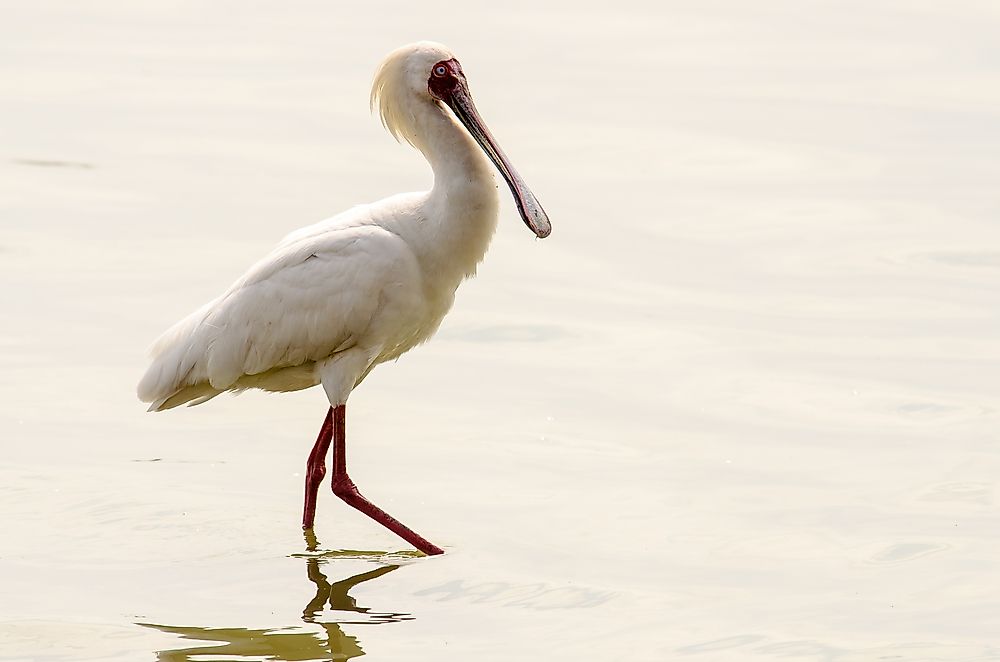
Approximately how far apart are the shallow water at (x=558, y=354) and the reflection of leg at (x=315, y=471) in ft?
0.72

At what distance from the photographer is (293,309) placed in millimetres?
10531

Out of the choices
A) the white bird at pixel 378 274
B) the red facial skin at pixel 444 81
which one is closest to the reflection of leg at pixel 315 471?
the white bird at pixel 378 274

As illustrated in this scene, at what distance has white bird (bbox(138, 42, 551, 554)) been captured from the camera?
10352 millimetres

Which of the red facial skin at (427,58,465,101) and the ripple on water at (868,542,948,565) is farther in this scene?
the red facial skin at (427,58,465,101)

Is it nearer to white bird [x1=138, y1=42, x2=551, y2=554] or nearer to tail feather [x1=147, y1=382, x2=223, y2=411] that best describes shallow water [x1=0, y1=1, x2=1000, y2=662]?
tail feather [x1=147, y1=382, x2=223, y2=411]

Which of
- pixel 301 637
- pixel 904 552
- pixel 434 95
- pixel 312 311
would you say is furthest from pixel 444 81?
pixel 904 552

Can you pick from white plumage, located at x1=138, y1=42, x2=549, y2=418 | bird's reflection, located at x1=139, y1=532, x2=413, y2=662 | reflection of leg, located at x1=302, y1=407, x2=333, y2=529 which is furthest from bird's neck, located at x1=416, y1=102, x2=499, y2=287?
bird's reflection, located at x1=139, y1=532, x2=413, y2=662

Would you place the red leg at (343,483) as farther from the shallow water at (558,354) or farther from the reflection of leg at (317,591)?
the reflection of leg at (317,591)

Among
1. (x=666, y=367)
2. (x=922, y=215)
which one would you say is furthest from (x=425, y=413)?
(x=922, y=215)

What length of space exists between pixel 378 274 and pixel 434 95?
3.44 feet

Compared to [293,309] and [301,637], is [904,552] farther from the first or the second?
[293,309]

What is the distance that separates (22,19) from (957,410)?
588 inches

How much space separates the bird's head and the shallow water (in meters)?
1.79

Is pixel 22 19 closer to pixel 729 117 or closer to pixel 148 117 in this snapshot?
pixel 148 117
